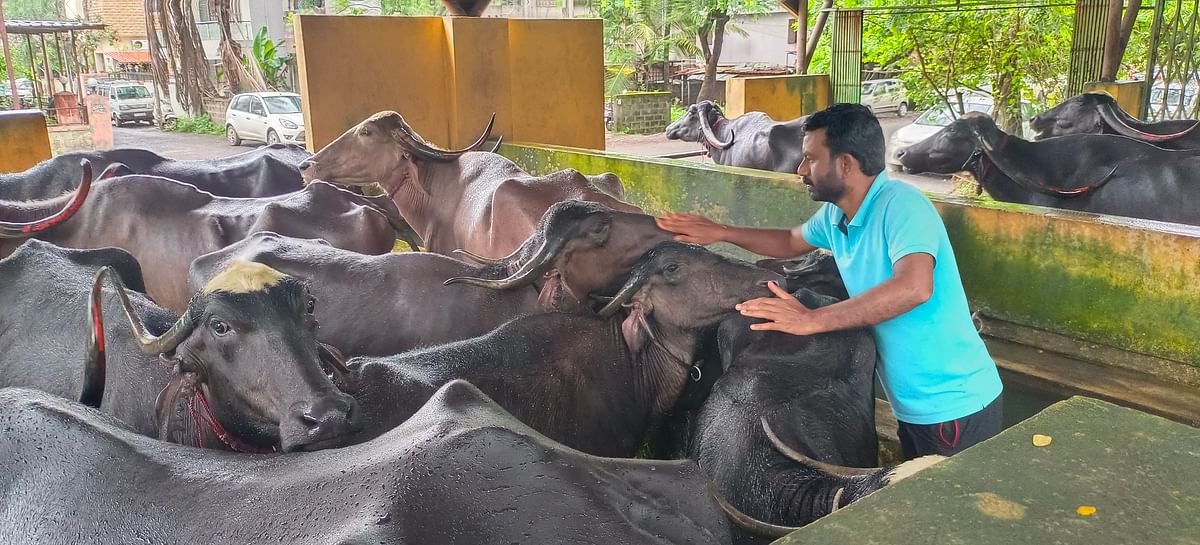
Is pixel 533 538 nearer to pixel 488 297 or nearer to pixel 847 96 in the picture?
pixel 488 297

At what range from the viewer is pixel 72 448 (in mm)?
2273

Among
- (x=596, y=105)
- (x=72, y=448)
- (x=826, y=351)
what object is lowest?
(x=826, y=351)

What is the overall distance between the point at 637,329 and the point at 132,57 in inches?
1448

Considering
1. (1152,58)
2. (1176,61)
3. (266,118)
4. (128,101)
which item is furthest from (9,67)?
(1176,61)

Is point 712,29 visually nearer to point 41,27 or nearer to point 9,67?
point 9,67

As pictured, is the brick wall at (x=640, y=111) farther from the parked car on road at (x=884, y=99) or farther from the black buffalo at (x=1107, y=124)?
the black buffalo at (x=1107, y=124)

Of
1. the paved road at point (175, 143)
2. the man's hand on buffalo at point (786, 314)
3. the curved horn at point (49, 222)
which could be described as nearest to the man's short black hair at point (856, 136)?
the man's hand on buffalo at point (786, 314)

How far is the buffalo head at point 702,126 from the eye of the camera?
435 inches

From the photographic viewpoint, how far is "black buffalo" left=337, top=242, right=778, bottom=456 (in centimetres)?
342

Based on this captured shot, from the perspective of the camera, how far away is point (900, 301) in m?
2.92

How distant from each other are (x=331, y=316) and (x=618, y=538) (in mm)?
2787

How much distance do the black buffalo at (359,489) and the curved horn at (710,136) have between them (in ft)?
29.1

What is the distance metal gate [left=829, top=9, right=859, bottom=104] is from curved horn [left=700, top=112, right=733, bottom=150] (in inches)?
112

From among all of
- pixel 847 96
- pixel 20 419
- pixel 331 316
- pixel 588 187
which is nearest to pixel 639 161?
pixel 588 187
